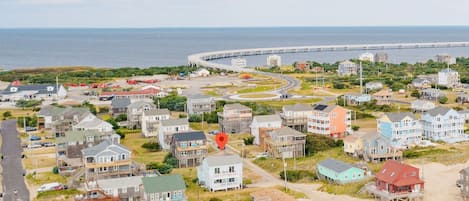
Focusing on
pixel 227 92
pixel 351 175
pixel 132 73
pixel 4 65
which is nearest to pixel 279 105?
pixel 227 92

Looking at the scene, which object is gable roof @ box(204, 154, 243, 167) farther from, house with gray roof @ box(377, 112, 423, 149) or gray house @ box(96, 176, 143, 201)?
house with gray roof @ box(377, 112, 423, 149)

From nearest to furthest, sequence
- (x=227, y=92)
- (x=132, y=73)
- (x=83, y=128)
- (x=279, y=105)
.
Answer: (x=83, y=128)
(x=279, y=105)
(x=227, y=92)
(x=132, y=73)

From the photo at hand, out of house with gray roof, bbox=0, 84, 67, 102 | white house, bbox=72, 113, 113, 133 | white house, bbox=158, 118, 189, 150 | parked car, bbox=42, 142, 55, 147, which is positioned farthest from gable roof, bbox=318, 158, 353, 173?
house with gray roof, bbox=0, 84, 67, 102

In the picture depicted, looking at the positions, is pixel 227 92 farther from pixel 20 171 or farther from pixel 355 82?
pixel 20 171

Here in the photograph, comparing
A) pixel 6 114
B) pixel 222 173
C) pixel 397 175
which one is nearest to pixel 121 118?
pixel 6 114

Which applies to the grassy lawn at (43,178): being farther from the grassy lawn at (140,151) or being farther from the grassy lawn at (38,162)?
the grassy lawn at (140,151)

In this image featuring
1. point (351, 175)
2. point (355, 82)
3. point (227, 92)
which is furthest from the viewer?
point (355, 82)
